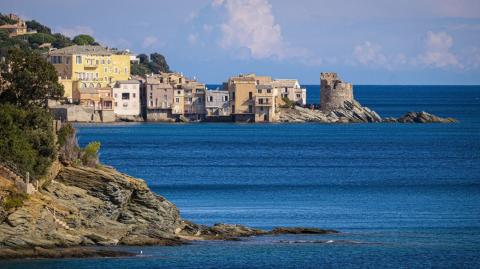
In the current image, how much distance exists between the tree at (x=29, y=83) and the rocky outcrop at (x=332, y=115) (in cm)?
9043

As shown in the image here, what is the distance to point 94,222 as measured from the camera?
151 ft

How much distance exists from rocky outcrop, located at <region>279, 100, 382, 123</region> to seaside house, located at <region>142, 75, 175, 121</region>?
11.7 meters

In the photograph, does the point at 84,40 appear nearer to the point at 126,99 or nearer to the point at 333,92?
the point at 126,99

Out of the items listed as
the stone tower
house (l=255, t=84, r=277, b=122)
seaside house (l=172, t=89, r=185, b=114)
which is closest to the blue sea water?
house (l=255, t=84, r=277, b=122)

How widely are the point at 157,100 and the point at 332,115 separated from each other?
18.6 meters

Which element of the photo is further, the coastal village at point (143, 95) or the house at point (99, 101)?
the coastal village at point (143, 95)

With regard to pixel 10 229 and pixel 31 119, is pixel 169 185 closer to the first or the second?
pixel 31 119

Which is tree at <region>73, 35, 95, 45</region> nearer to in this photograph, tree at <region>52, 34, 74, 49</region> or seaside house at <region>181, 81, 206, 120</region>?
tree at <region>52, 34, 74, 49</region>

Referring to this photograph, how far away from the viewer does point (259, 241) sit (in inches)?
1866

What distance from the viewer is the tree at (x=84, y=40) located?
183 metres

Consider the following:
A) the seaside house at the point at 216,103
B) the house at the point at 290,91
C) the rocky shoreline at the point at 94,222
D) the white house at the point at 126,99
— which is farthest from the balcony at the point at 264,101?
the rocky shoreline at the point at 94,222

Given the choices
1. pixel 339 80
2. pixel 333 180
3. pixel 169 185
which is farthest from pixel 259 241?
pixel 339 80

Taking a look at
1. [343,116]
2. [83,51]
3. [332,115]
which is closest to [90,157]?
[83,51]

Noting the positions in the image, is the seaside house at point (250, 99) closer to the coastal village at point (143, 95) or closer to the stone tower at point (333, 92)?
the coastal village at point (143, 95)
